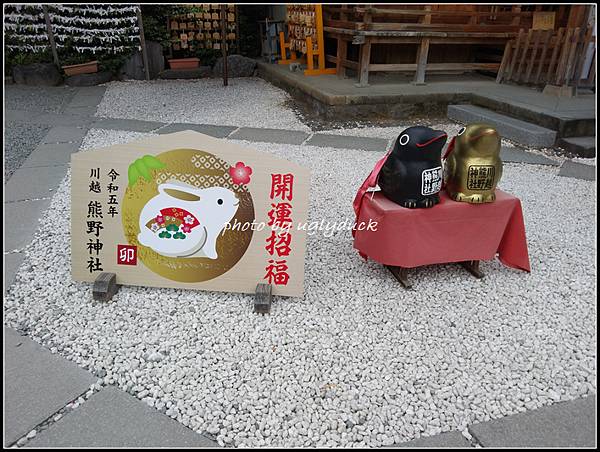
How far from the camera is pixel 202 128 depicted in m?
6.29

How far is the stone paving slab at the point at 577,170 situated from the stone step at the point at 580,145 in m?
0.25

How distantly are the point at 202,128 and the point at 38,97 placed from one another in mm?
3601

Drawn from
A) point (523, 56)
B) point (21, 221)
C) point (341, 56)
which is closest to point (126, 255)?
point (21, 221)

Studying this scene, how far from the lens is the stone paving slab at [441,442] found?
1728mm

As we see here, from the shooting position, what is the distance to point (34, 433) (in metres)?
1.72

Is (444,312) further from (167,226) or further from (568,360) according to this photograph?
(167,226)

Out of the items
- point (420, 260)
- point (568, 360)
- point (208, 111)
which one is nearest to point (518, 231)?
point (420, 260)

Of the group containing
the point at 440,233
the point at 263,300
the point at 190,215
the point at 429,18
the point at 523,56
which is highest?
the point at 429,18

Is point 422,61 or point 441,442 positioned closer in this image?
point 441,442

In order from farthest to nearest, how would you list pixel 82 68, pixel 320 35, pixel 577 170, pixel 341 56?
pixel 82 68
pixel 320 35
pixel 341 56
pixel 577 170

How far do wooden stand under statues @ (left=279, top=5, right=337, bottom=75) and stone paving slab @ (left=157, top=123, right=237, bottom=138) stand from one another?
2.65 metres

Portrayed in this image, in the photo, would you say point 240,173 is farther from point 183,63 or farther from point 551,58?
point 183,63

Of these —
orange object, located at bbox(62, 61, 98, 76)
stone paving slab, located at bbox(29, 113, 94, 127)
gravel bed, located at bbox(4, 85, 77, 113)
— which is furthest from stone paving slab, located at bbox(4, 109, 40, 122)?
orange object, located at bbox(62, 61, 98, 76)

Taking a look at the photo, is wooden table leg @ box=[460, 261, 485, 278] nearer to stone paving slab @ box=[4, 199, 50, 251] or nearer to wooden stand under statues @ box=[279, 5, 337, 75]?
stone paving slab @ box=[4, 199, 50, 251]
